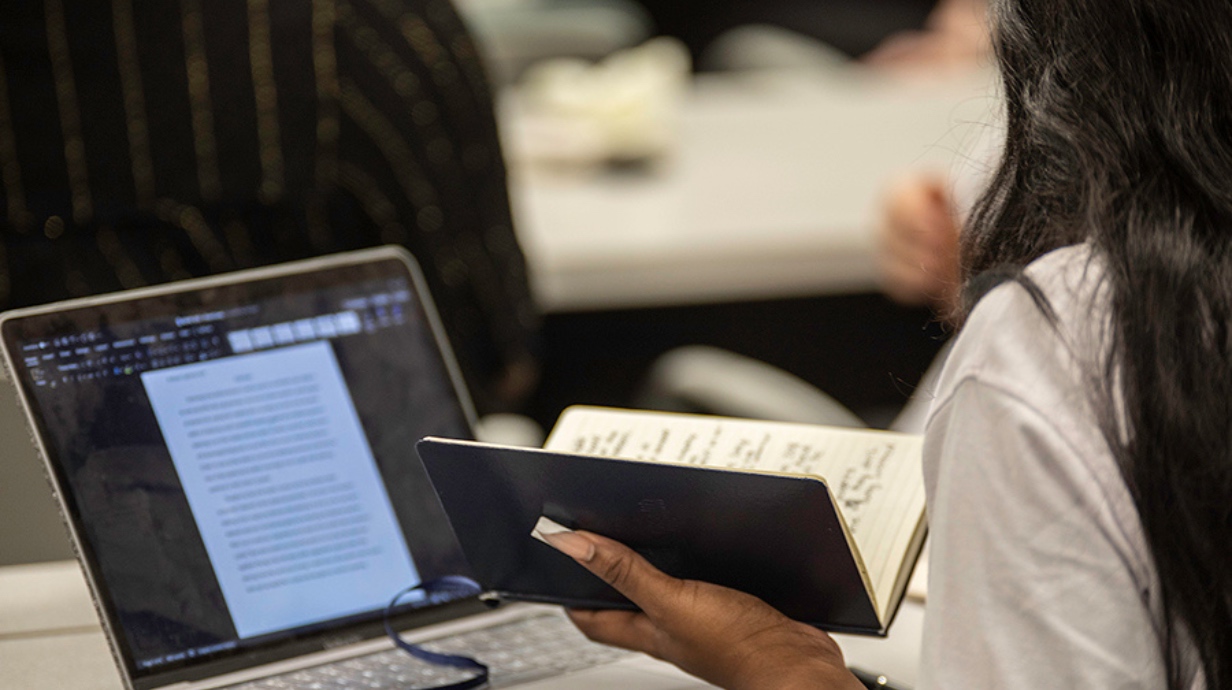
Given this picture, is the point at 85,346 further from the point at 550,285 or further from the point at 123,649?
the point at 550,285

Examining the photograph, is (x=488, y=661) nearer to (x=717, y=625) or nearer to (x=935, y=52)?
(x=717, y=625)

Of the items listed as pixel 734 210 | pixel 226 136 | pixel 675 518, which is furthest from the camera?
pixel 734 210

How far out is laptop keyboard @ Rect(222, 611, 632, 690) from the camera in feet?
2.36

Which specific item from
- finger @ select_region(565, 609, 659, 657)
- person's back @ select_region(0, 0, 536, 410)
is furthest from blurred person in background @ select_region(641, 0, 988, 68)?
finger @ select_region(565, 609, 659, 657)

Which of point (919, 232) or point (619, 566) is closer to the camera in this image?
point (619, 566)

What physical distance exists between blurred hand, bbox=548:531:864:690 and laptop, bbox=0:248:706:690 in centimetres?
11

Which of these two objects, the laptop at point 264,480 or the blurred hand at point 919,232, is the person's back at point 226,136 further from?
the blurred hand at point 919,232

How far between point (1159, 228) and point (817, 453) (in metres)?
0.28

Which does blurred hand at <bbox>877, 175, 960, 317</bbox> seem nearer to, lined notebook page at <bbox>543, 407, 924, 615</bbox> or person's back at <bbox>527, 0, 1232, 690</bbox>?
lined notebook page at <bbox>543, 407, 924, 615</bbox>

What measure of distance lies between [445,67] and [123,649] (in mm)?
697

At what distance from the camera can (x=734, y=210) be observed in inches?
78.9

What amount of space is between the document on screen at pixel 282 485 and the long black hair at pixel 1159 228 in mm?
394

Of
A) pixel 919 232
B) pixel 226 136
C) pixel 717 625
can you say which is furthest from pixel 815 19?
pixel 717 625

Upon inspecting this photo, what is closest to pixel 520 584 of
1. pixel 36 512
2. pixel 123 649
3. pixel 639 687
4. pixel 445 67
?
pixel 639 687
